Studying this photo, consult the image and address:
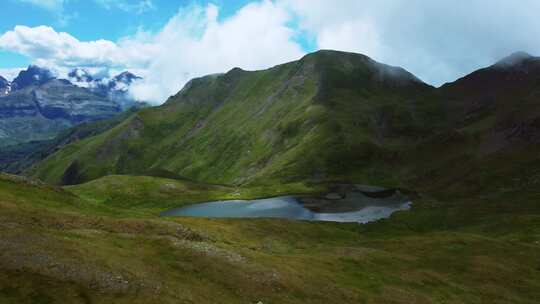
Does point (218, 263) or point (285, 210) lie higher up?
point (285, 210)

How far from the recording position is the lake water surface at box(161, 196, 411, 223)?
159637 mm

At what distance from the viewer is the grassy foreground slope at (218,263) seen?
45.5 metres

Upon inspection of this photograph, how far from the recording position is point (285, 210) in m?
173

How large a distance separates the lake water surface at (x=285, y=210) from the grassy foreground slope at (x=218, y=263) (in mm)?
49946

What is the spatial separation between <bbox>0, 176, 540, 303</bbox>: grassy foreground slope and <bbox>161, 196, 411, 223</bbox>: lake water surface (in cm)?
4995

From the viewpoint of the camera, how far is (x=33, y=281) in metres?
43.0

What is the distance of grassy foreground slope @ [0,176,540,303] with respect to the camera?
149 feet

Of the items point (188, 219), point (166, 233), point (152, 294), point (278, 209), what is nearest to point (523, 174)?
point (278, 209)

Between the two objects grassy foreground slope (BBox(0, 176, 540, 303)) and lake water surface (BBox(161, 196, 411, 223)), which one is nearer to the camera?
grassy foreground slope (BBox(0, 176, 540, 303))

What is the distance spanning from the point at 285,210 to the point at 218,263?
117 meters

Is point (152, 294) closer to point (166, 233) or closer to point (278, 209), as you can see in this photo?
point (166, 233)

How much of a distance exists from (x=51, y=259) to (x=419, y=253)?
215 ft

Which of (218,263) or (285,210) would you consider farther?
(285,210)

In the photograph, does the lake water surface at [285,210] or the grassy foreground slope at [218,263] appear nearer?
the grassy foreground slope at [218,263]
